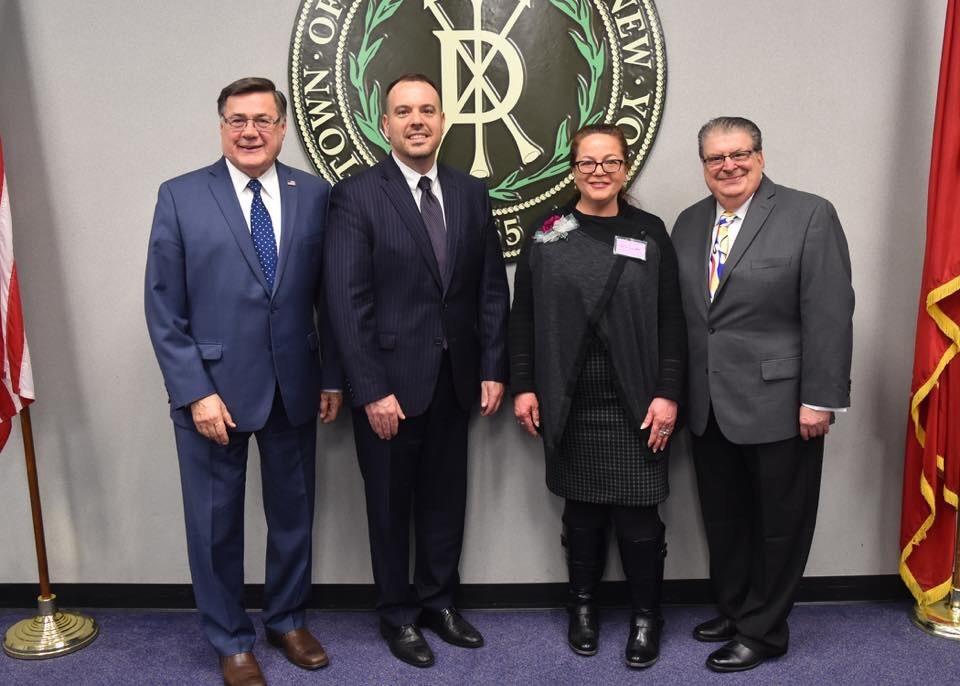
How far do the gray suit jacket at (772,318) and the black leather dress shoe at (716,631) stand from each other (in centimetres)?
68

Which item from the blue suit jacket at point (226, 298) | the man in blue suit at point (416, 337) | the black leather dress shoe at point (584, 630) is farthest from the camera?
the black leather dress shoe at point (584, 630)

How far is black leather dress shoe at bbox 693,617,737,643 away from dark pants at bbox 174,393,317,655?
1246mm

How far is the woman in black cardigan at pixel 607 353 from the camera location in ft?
7.82

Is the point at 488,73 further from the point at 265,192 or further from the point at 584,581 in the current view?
the point at 584,581

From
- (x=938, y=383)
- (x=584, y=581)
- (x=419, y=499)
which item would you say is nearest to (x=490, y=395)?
(x=419, y=499)

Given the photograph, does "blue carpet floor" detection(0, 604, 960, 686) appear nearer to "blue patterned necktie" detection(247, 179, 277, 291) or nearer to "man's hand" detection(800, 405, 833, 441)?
"man's hand" detection(800, 405, 833, 441)

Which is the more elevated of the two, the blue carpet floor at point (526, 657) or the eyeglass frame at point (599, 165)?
the eyeglass frame at point (599, 165)

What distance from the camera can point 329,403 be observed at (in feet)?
8.46

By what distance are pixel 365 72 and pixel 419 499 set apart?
1.37 m

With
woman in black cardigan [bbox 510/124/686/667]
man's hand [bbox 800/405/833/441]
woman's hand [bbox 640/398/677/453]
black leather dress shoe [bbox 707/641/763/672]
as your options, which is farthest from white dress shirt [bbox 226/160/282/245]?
black leather dress shoe [bbox 707/641/763/672]

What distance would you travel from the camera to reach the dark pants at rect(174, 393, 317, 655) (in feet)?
7.91

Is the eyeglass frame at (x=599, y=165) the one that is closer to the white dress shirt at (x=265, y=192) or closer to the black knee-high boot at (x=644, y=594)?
the white dress shirt at (x=265, y=192)

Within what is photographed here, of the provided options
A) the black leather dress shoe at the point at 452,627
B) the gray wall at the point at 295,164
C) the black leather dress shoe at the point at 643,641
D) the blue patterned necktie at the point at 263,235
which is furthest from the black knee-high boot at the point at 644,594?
the blue patterned necktie at the point at 263,235

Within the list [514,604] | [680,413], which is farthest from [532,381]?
[514,604]
